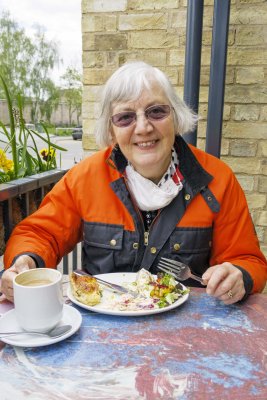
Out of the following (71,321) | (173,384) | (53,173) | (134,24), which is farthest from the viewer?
(134,24)

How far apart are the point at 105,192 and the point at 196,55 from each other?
1294 millimetres

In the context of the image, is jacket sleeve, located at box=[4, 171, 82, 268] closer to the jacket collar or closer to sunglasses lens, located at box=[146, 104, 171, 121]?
the jacket collar

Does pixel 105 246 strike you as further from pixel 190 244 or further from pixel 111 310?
pixel 111 310

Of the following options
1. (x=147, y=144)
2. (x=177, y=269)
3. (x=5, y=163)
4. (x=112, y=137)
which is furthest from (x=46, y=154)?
(x=177, y=269)

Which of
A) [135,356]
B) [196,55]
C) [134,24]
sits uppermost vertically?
[134,24]

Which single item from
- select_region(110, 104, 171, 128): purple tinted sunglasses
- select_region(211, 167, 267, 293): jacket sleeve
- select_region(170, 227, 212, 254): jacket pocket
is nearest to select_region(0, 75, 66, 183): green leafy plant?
select_region(110, 104, 171, 128): purple tinted sunglasses

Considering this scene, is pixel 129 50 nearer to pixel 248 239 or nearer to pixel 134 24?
pixel 134 24

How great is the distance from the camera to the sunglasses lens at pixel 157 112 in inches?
58.7

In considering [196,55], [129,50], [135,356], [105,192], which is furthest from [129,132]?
[129,50]

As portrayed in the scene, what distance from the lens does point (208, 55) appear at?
8.41 feet

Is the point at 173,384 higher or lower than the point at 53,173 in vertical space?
lower

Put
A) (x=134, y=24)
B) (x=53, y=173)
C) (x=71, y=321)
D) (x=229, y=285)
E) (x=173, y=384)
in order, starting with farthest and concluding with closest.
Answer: (x=134, y=24), (x=53, y=173), (x=229, y=285), (x=71, y=321), (x=173, y=384)

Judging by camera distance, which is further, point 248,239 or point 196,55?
point 196,55

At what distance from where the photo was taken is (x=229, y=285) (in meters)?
1.14
